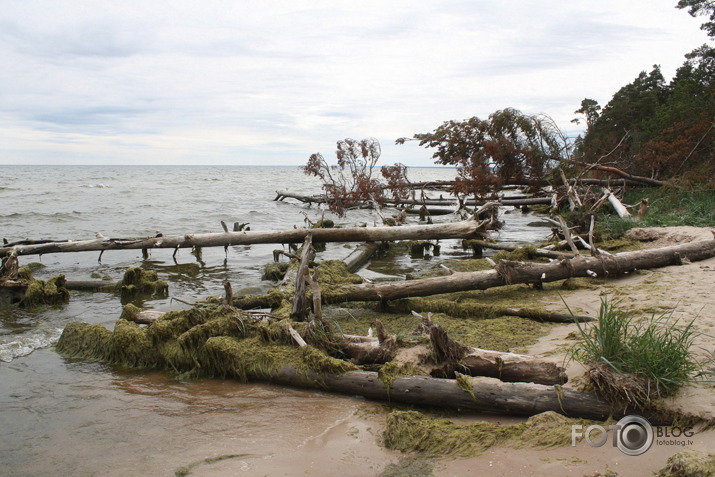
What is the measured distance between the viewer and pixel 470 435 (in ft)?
11.6

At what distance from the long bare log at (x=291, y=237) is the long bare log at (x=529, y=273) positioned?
1.50m

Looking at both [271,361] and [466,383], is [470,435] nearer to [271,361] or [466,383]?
[466,383]

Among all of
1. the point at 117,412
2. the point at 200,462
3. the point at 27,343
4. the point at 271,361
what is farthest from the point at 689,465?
the point at 27,343

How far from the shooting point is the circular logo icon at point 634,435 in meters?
3.07

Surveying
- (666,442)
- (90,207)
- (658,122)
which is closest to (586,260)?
(666,442)

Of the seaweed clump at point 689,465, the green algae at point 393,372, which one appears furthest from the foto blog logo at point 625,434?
→ the green algae at point 393,372

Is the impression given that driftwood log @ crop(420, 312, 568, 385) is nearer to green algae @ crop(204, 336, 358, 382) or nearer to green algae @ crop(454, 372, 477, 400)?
green algae @ crop(454, 372, 477, 400)

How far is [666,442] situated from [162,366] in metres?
4.97

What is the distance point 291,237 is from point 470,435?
603cm

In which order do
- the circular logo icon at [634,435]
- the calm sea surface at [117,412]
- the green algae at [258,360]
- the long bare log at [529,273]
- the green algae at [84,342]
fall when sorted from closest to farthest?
the circular logo icon at [634,435] → the calm sea surface at [117,412] → the green algae at [258,360] → the green algae at [84,342] → the long bare log at [529,273]

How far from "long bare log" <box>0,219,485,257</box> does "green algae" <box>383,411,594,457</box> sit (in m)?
5.05

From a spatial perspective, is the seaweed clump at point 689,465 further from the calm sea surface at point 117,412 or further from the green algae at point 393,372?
the calm sea surface at point 117,412

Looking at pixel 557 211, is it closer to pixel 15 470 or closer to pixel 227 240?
pixel 227 240

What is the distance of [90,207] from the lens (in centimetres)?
2522
